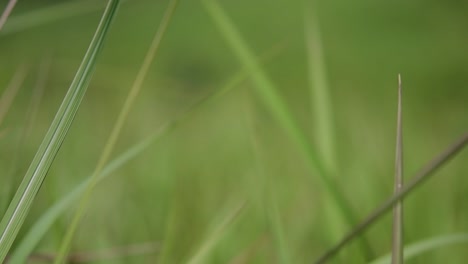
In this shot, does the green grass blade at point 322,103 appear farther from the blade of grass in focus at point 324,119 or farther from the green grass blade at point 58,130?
the green grass blade at point 58,130

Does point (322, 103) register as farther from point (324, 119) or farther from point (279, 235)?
point (279, 235)

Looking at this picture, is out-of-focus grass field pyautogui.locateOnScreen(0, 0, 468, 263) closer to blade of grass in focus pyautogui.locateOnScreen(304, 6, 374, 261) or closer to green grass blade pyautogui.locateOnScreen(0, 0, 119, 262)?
blade of grass in focus pyautogui.locateOnScreen(304, 6, 374, 261)

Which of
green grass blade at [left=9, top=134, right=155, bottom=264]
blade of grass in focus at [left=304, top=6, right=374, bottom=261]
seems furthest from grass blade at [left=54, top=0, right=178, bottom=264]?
Answer: blade of grass in focus at [left=304, top=6, right=374, bottom=261]

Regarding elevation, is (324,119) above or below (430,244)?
above

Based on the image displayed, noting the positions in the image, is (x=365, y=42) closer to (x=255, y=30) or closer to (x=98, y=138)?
(x=255, y=30)

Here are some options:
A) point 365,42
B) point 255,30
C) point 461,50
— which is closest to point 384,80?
point 461,50

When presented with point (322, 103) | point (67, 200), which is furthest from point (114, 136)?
point (322, 103)
